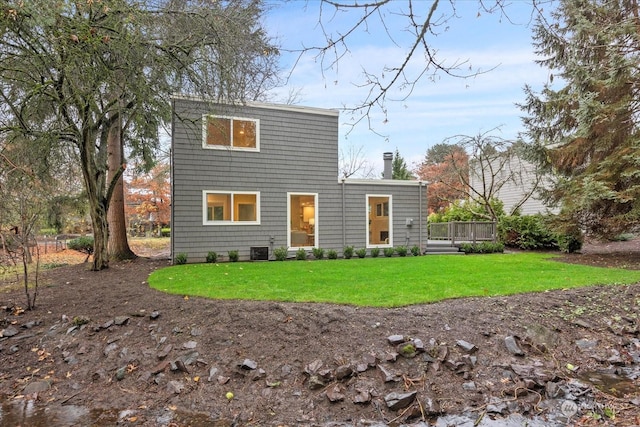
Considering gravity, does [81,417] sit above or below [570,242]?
below

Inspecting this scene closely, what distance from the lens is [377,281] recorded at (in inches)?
273

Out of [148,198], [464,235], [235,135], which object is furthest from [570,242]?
[148,198]

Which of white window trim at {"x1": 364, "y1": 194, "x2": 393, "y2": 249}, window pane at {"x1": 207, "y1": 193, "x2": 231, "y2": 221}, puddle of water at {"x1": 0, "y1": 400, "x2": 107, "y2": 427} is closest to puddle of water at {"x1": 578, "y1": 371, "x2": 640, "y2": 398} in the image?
puddle of water at {"x1": 0, "y1": 400, "x2": 107, "y2": 427}

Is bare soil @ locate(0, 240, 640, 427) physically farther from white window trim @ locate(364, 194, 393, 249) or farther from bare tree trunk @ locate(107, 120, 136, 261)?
white window trim @ locate(364, 194, 393, 249)

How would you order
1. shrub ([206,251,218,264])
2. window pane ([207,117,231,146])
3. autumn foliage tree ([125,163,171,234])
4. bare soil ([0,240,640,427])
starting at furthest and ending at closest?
autumn foliage tree ([125,163,171,234]), window pane ([207,117,231,146]), shrub ([206,251,218,264]), bare soil ([0,240,640,427])

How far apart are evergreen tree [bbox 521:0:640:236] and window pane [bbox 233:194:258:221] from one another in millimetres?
8742

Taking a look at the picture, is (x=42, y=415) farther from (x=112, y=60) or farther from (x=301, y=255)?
(x=301, y=255)

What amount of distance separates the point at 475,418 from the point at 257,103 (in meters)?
9.79

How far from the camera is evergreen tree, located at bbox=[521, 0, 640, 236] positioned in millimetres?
9156

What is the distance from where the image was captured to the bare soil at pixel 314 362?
11.4ft

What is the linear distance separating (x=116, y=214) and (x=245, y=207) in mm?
3671

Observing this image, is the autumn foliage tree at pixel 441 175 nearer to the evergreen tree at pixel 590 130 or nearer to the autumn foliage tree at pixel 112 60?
the evergreen tree at pixel 590 130

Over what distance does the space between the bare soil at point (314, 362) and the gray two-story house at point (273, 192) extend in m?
5.25

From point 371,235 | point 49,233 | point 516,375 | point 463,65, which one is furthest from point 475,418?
point 49,233
